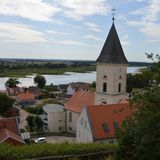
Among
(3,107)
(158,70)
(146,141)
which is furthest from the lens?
(3,107)

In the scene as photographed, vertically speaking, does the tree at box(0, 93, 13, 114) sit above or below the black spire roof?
below

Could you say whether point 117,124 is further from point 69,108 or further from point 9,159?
point 9,159

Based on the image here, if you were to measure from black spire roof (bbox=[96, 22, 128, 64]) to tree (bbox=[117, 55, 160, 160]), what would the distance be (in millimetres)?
20096

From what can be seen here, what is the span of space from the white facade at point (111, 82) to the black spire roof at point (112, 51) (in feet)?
1.57

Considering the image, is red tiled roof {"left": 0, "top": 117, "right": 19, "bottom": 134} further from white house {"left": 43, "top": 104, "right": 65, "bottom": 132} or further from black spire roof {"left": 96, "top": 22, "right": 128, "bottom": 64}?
white house {"left": 43, "top": 104, "right": 65, "bottom": 132}

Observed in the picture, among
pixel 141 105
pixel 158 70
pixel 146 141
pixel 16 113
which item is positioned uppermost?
pixel 158 70

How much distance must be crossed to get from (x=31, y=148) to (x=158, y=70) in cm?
633

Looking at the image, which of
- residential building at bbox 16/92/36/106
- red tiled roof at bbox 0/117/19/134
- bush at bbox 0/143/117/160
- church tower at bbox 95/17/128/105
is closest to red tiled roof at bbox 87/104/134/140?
church tower at bbox 95/17/128/105

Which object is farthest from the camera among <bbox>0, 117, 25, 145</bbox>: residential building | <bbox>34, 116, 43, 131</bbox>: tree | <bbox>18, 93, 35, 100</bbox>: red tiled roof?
<bbox>18, 93, 35, 100</bbox>: red tiled roof

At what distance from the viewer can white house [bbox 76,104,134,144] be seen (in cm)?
2647

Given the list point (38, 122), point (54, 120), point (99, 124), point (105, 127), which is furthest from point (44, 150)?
point (38, 122)

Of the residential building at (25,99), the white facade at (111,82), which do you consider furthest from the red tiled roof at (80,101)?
the residential building at (25,99)

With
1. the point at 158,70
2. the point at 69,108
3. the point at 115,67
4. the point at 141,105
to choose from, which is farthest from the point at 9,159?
the point at 69,108

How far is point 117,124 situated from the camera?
27.8 m
